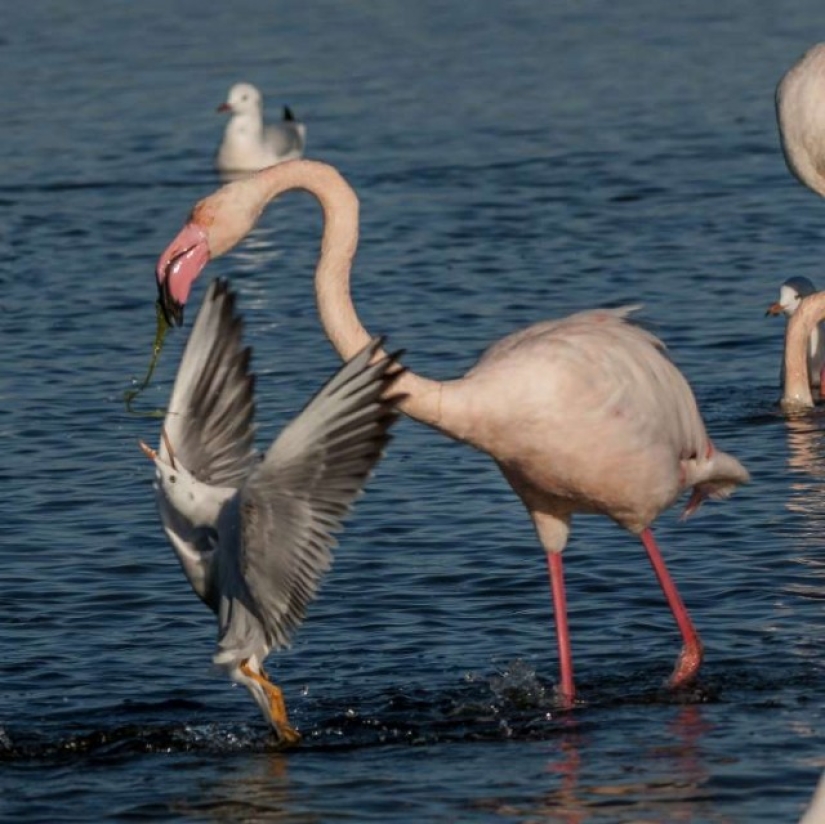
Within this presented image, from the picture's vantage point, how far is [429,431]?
11.7 m

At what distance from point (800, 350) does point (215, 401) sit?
17.1 ft

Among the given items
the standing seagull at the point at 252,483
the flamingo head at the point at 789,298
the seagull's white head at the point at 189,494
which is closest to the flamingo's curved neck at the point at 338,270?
the standing seagull at the point at 252,483

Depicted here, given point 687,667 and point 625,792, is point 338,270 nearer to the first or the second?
point 625,792

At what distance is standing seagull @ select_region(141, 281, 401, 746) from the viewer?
6930mm

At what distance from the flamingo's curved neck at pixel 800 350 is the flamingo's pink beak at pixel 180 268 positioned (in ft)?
17.3

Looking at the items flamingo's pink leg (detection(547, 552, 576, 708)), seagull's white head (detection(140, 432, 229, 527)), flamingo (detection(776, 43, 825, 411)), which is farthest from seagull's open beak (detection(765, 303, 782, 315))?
seagull's white head (detection(140, 432, 229, 527))

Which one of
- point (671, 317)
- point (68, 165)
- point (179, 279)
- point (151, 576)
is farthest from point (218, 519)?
point (68, 165)

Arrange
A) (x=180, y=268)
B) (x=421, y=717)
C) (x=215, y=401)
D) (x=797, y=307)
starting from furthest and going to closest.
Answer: (x=797, y=307), (x=421, y=717), (x=215, y=401), (x=180, y=268)

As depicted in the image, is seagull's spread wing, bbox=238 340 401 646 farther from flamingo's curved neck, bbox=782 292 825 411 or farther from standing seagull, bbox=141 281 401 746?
flamingo's curved neck, bbox=782 292 825 411

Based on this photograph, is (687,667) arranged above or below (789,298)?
below

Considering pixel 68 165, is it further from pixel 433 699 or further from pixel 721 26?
pixel 433 699

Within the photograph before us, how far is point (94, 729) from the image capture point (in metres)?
7.96

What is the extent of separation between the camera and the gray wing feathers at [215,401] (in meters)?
7.77

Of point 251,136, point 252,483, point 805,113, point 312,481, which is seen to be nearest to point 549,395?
point 312,481
